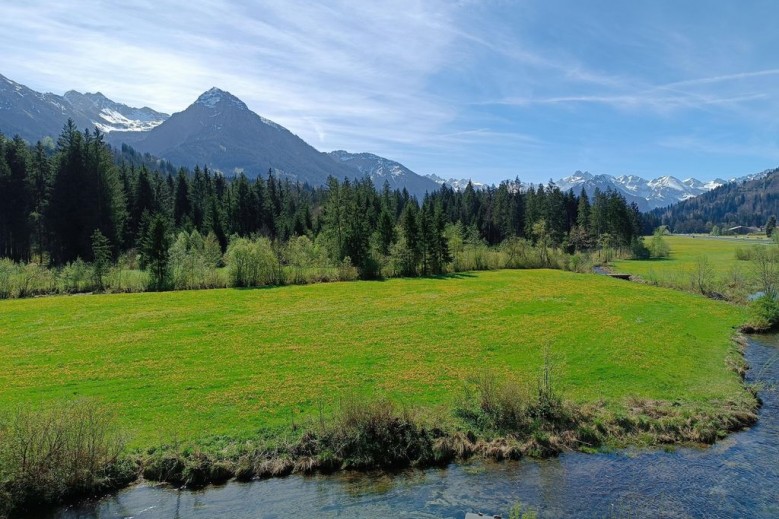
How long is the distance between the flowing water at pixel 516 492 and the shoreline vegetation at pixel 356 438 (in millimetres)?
733

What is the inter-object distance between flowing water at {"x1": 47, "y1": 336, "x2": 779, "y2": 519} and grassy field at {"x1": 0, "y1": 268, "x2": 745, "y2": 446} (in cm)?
400

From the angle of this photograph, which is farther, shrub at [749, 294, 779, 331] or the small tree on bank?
the small tree on bank

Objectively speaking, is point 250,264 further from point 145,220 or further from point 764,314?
point 764,314

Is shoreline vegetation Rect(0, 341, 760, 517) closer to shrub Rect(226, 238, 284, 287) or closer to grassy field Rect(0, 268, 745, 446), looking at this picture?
grassy field Rect(0, 268, 745, 446)

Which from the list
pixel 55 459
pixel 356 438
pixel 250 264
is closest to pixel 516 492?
pixel 356 438

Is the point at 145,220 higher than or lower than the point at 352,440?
higher

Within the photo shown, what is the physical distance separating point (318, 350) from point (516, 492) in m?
20.5

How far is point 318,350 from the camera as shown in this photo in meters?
36.8

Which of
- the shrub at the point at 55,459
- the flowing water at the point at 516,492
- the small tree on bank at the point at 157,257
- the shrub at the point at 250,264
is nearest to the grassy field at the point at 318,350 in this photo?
the shrub at the point at 55,459

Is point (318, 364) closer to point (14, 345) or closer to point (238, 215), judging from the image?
point (14, 345)

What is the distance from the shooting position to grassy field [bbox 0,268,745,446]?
2736cm

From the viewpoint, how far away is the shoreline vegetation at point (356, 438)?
1892cm

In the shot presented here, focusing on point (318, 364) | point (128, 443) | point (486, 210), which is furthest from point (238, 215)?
point (128, 443)

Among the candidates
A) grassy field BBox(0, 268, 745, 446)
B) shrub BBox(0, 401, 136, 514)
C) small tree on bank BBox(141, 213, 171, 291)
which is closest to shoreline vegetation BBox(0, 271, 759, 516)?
shrub BBox(0, 401, 136, 514)
